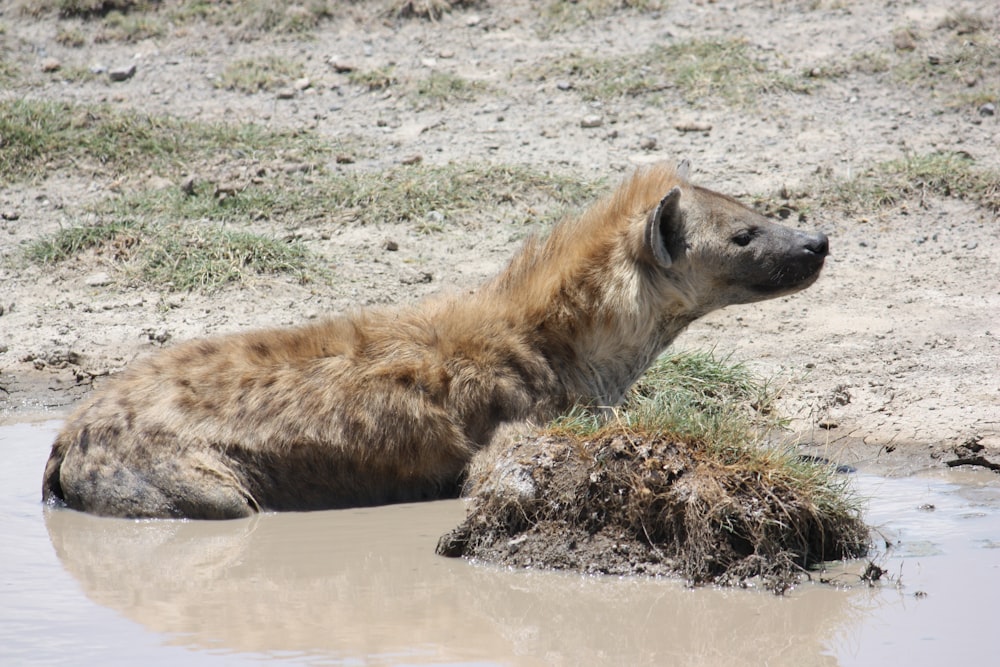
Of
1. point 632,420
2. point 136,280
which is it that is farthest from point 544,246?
point 136,280

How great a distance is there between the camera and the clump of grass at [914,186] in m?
6.73

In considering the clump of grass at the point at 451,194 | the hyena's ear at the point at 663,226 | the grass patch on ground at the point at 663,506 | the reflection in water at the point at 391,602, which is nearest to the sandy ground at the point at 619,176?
the clump of grass at the point at 451,194

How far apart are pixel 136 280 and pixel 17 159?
164cm

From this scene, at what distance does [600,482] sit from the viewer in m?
3.67

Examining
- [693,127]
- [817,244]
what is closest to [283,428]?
[817,244]

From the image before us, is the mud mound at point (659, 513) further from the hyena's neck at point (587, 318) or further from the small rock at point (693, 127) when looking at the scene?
the small rock at point (693, 127)

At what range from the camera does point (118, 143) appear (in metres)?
7.71

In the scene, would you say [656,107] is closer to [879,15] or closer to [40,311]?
[879,15]

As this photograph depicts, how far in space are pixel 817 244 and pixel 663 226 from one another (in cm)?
54

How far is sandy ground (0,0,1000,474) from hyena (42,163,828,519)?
34.8 inches

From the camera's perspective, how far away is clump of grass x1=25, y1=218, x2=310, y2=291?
6520mm

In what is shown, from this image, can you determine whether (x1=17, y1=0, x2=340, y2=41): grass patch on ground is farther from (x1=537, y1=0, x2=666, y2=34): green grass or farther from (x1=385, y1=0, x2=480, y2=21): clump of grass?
(x1=537, y1=0, x2=666, y2=34): green grass

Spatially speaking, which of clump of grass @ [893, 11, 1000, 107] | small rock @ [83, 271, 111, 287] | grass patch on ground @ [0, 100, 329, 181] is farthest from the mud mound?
clump of grass @ [893, 11, 1000, 107]

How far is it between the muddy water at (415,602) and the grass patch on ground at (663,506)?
8cm
